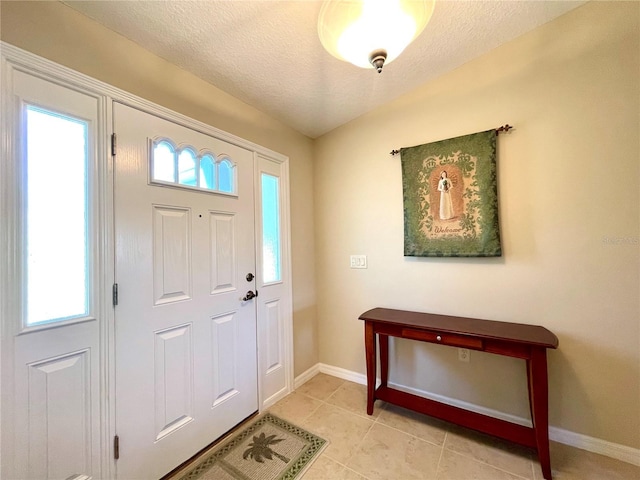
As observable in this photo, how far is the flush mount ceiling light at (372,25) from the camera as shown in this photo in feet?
3.15

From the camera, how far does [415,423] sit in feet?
5.93

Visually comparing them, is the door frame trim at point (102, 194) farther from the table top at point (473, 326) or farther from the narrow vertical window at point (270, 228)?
the table top at point (473, 326)

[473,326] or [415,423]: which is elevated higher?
[473,326]

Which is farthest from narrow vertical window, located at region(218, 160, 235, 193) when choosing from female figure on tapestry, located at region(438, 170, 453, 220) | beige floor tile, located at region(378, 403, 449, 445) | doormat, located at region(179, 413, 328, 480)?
beige floor tile, located at region(378, 403, 449, 445)

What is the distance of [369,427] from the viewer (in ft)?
5.82

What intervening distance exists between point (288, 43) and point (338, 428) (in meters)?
2.49

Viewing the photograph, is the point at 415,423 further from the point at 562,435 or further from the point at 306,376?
the point at 306,376

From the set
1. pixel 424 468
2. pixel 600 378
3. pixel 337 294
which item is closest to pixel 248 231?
pixel 337 294

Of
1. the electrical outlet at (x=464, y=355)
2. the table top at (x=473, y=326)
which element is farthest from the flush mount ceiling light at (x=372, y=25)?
the electrical outlet at (x=464, y=355)

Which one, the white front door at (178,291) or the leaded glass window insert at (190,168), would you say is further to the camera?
the leaded glass window insert at (190,168)

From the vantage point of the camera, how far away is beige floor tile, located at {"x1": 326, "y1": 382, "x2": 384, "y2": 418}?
1.96m

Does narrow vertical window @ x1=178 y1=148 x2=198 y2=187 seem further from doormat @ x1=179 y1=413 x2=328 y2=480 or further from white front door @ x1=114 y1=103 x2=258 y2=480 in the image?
doormat @ x1=179 y1=413 x2=328 y2=480

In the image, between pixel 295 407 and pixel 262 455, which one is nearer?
pixel 262 455

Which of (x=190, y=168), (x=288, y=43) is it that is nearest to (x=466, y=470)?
(x=190, y=168)
